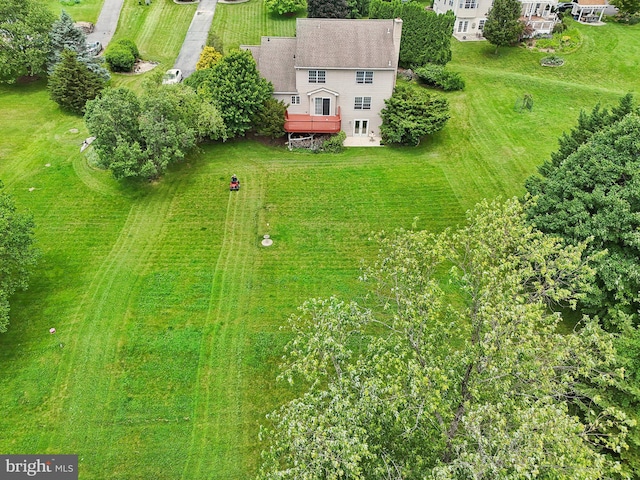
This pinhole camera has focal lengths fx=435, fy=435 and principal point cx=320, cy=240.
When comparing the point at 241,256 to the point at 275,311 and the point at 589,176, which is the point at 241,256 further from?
the point at 589,176

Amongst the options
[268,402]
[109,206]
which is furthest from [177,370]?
[109,206]

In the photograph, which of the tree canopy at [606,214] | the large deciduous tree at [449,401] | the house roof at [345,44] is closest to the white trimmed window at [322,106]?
the house roof at [345,44]

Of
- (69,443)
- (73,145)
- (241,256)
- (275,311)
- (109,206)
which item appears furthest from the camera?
(73,145)

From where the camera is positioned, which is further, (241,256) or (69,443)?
(241,256)

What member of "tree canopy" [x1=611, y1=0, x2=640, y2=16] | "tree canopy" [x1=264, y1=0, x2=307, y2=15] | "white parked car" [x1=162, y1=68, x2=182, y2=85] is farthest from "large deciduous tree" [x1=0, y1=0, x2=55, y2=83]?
"tree canopy" [x1=611, y1=0, x2=640, y2=16]

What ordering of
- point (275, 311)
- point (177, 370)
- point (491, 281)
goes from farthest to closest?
point (275, 311) < point (177, 370) < point (491, 281)

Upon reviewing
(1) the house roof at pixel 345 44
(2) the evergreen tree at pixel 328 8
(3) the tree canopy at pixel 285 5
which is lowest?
(3) the tree canopy at pixel 285 5

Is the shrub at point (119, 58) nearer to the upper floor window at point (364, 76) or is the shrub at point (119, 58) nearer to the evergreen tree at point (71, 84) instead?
the evergreen tree at point (71, 84)

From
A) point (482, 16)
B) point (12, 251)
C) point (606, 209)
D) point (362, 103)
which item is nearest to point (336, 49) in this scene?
point (362, 103)
